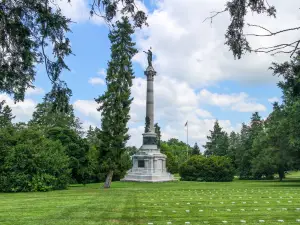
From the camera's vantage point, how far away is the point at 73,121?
6531 centimetres

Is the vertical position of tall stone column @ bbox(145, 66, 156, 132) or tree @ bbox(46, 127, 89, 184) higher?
tall stone column @ bbox(145, 66, 156, 132)

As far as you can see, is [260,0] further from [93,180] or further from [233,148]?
[233,148]

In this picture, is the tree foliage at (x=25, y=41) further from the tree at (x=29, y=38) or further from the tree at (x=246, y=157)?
the tree at (x=246, y=157)

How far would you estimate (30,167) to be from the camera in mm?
27312

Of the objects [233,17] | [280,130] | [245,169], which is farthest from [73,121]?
[233,17]

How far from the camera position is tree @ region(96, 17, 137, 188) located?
30.3m

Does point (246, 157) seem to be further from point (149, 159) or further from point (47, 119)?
point (47, 119)

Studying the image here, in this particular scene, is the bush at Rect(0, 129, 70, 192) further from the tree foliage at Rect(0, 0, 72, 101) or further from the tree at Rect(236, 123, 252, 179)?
the tree at Rect(236, 123, 252, 179)

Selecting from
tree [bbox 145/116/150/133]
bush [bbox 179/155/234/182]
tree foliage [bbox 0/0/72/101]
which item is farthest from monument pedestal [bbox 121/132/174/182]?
tree foliage [bbox 0/0/72/101]

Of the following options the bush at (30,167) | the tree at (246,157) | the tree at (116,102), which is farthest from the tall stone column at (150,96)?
the tree at (246,157)

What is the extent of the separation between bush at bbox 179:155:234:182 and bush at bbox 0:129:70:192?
23795 millimetres

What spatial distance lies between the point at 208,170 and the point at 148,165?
1042 cm

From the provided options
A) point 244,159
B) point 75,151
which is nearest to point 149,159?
point 75,151

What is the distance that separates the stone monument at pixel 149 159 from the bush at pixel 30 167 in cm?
1387
